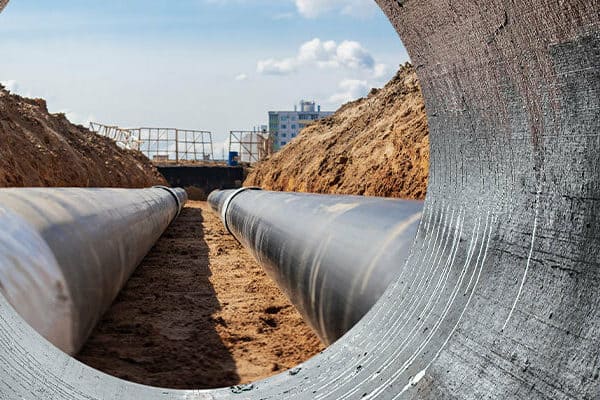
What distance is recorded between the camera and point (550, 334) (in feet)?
3.73

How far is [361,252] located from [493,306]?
1291 mm

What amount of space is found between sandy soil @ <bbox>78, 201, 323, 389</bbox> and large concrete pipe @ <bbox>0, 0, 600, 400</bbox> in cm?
132

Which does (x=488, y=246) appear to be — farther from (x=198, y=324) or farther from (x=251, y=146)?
(x=251, y=146)

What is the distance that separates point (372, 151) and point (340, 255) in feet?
27.2

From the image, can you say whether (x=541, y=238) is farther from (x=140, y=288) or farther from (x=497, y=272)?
(x=140, y=288)

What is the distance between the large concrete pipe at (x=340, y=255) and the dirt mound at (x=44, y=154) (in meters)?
7.08

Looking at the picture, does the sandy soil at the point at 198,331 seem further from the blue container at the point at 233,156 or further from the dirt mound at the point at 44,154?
the blue container at the point at 233,156

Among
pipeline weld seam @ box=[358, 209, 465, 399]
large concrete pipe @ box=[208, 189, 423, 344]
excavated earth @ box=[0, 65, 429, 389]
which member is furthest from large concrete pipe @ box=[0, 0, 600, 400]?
excavated earth @ box=[0, 65, 429, 389]

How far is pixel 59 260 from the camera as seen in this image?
2867 millimetres

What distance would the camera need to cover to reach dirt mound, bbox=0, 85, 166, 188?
35.6 feet

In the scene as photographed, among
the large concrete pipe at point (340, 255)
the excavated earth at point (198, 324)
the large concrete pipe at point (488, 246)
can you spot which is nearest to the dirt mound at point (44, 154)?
the excavated earth at point (198, 324)

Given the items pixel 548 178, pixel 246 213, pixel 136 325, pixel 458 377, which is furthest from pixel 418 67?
pixel 246 213

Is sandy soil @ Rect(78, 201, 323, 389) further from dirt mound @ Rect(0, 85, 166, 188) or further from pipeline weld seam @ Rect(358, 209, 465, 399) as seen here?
dirt mound @ Rect(0, 85, 166, 188)

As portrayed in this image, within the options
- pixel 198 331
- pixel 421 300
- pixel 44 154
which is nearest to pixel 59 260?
pixel 198 331
